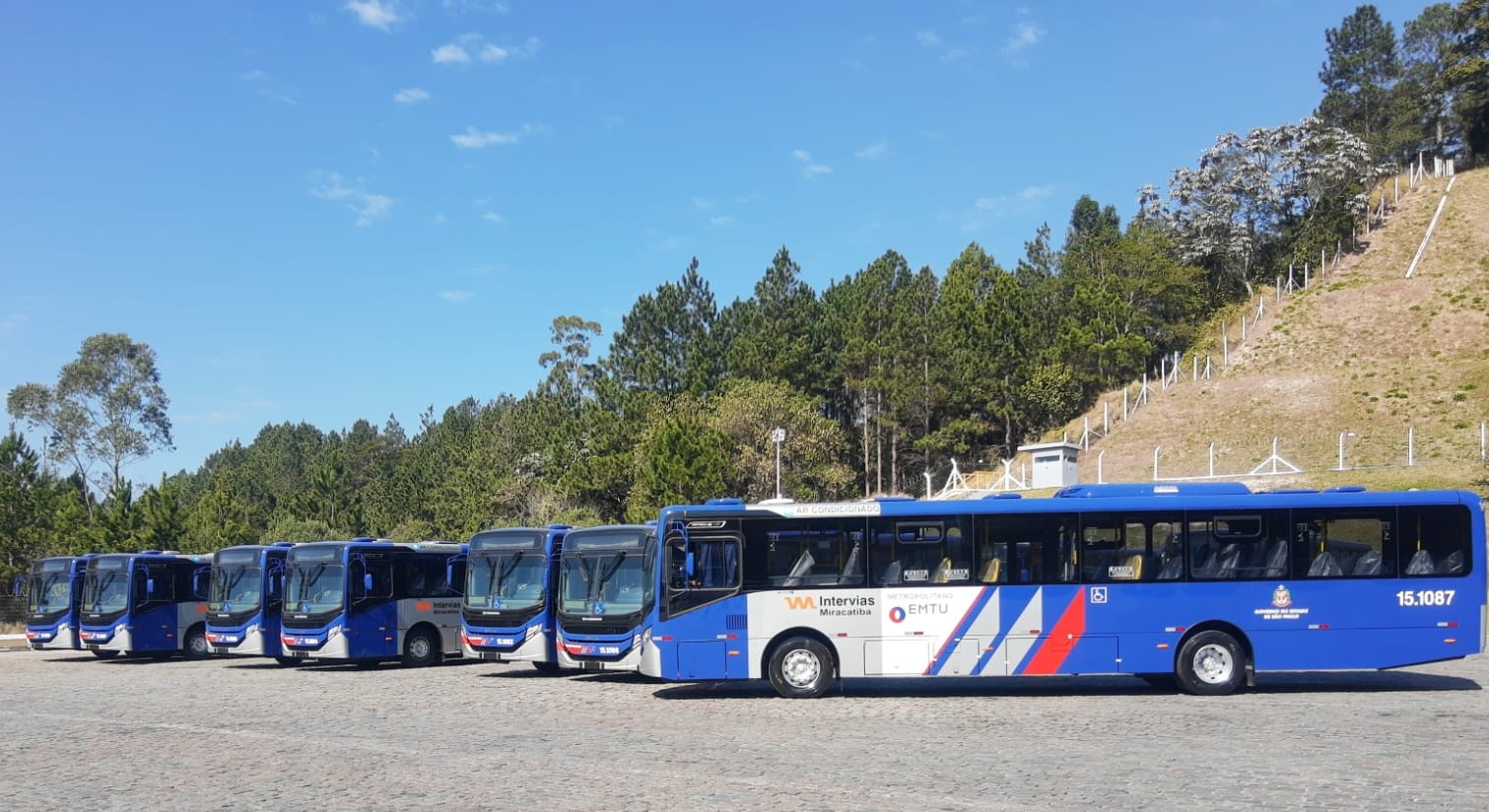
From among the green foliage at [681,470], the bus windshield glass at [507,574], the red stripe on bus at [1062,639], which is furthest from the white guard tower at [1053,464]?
the red stripe on bus at [1062,639]

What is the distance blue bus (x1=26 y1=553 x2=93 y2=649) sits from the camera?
3222 centimetres

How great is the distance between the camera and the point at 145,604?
1220 inches

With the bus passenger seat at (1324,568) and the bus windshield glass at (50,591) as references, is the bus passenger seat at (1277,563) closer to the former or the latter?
the bus passenger seat at (1324,568)

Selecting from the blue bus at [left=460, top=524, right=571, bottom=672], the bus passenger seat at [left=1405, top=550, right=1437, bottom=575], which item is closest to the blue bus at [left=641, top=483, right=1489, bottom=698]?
the bus passenger seat at [left=1405, top=550, right=1437, bottom=575]

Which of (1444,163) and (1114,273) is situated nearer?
(1114,273)

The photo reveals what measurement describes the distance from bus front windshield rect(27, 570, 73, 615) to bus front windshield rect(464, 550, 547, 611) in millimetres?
15278

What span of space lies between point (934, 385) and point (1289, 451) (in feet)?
71.4

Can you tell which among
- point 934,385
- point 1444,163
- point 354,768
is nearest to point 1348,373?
point 934,385

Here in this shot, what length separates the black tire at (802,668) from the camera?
18.6 metres

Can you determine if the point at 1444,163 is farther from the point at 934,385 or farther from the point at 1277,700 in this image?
the point at 1277,700

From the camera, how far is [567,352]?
81125 mm

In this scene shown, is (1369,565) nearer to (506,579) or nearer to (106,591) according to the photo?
(506,579)

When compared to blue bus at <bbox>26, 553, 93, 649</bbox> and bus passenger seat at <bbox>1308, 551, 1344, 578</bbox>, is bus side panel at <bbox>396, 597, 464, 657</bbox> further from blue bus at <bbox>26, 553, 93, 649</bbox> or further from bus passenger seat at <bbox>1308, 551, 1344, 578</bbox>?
bus passenger seat at <bbox>1308, 551, 1344, 578</bbox>

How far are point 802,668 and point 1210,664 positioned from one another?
6.24 metres
